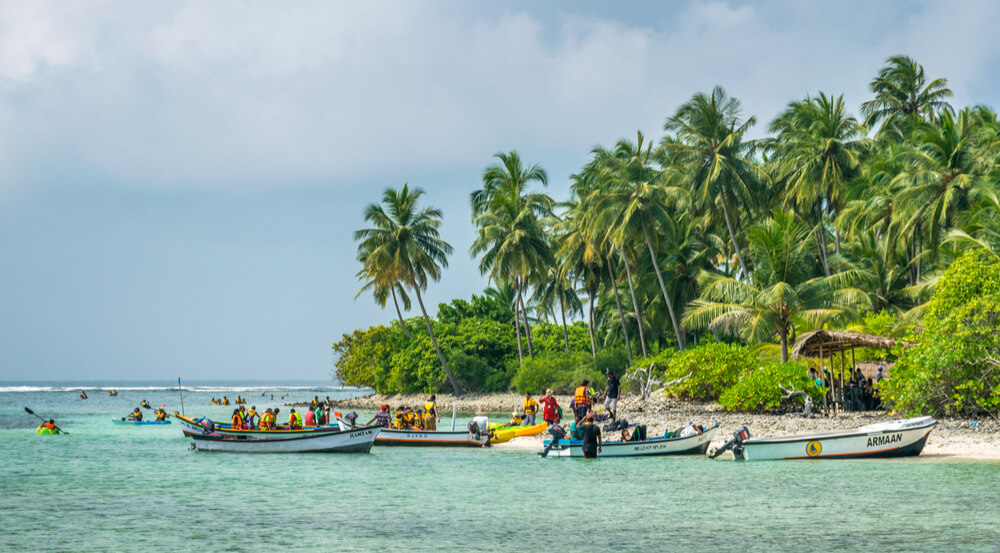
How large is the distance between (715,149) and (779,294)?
11.6m

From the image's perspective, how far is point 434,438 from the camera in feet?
89.0

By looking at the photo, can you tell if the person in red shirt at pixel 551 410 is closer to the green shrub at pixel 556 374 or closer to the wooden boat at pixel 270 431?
the wooden boat at pixel 270 431

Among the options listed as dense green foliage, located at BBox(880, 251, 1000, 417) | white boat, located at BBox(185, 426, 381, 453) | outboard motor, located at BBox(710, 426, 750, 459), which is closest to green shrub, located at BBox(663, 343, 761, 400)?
dense green foliage, located at BBox(880, 251, 1000, 417)

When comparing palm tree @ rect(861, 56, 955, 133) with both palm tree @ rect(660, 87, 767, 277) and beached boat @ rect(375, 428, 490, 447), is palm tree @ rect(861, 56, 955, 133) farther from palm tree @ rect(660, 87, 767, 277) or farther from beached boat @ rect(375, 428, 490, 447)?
beached boat @ rect(375, 428, 490, 447)

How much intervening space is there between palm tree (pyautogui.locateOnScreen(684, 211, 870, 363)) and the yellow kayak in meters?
9.43

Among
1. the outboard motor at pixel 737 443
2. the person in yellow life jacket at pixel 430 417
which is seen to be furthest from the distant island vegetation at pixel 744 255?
the person in yellow life jacket at pixel 430 417

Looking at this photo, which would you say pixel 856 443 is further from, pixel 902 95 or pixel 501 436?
pixel 902 95

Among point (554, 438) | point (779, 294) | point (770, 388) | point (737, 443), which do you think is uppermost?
point (779, 294)

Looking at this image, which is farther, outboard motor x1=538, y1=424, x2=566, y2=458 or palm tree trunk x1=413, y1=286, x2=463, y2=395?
palm tree trunk x1=413, y1=286, x2=463, y2=395

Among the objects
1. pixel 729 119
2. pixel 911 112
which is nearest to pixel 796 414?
pixel 729 119

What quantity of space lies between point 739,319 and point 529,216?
2027 centimetres

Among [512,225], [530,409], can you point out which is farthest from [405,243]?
[530,409]

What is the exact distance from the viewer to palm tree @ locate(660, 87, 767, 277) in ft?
132

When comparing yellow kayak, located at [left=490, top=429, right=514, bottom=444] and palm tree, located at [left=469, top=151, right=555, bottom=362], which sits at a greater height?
palm tree, located at [left=469, top=151, right=555, bottom=362]
